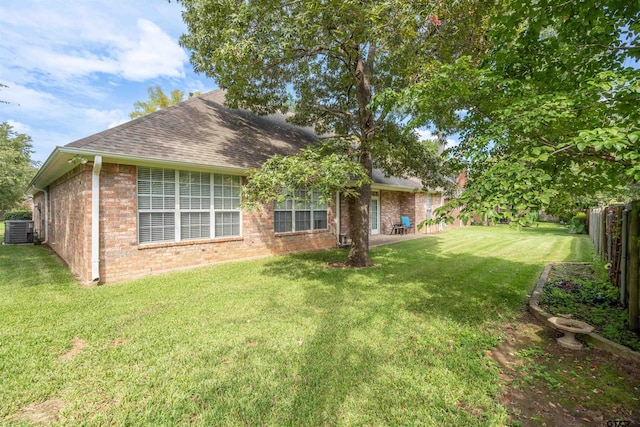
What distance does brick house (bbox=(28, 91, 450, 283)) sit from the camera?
258 inches

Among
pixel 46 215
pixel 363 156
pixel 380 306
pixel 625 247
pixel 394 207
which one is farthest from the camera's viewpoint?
pixel 394 207

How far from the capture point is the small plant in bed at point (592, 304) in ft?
13.1

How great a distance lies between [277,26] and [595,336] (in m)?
7.59

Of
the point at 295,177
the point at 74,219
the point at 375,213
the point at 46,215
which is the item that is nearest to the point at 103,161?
the point at 74,219

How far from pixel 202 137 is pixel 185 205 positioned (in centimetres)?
235

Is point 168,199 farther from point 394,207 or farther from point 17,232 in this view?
point 394,207

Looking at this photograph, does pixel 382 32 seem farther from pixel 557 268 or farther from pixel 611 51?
pixel 557 268

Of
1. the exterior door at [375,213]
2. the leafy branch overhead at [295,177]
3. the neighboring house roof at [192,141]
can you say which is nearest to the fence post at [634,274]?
the leafy branch overhead at [295,177]

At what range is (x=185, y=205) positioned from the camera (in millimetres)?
7895

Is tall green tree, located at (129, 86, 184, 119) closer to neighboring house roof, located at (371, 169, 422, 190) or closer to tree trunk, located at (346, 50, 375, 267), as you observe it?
neighboring house roof, located at (371, 169, 422, 190)

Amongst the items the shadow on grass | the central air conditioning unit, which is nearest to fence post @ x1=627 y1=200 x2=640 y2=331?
the shadow on grass

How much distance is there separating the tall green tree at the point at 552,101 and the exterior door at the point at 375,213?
477 inches

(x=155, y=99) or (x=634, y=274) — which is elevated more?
(x=155, y=99)

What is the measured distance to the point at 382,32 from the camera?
20.8ft
